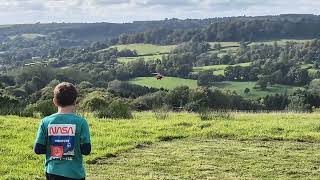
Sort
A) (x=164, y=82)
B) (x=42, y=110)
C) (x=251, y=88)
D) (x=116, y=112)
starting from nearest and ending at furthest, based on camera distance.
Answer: (x=42, y=110) < (x=116, y=112) < (x=251, y=88) < (x=164, y=82)

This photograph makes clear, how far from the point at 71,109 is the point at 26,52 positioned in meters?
131

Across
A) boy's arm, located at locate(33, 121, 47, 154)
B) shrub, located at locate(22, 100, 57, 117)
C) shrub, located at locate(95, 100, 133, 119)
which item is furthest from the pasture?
boy's arm, located at locate(33, 121, 47, 154)

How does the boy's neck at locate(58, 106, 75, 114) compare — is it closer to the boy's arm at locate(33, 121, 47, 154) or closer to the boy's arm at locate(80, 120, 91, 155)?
the boy's arm at locate(80, 120, 91, 155)

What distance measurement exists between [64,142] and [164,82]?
52829 millimetres

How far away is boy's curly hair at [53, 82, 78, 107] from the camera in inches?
216

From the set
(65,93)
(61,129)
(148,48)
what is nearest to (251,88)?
(148,48)

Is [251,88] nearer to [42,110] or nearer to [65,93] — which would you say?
[42,110]

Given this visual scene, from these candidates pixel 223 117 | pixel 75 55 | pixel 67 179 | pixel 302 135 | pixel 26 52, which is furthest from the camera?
pixel 26 52

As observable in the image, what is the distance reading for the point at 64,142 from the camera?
225 inches

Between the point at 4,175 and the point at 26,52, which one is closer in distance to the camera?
the point at 4,175

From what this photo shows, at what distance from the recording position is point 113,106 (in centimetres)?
2169

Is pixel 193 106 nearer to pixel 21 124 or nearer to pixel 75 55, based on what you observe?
pixel 21 124

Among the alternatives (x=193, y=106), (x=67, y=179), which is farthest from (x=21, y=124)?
(x=193, y=106)

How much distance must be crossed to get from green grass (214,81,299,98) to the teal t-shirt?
49.1 meters
